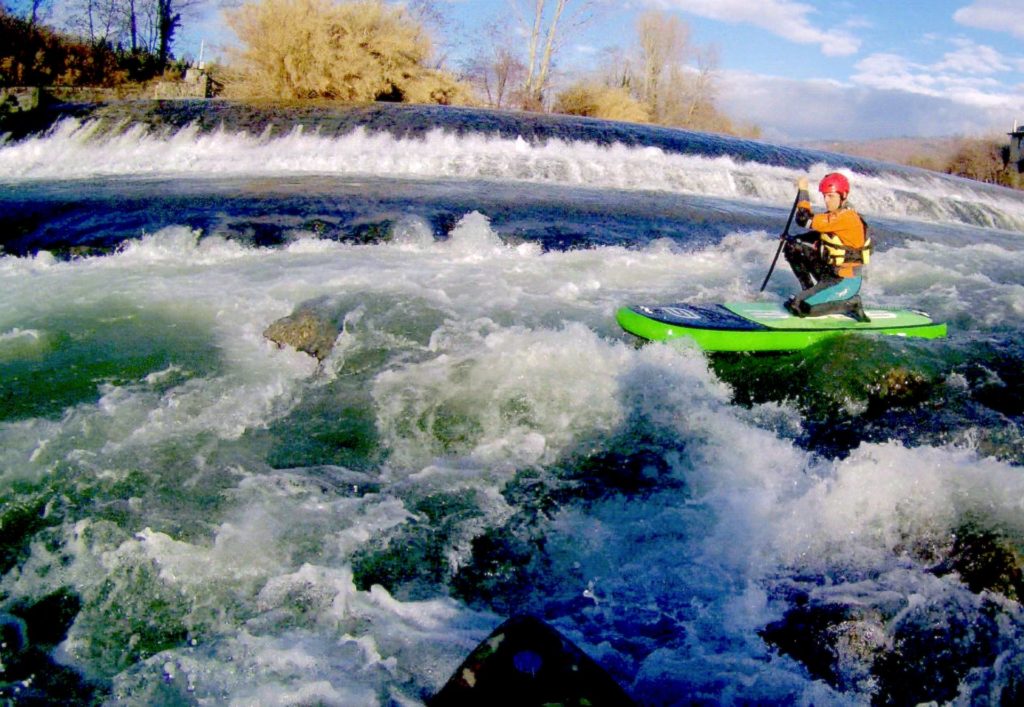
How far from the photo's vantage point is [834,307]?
6.13 meters

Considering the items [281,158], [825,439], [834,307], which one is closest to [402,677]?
[825,439]

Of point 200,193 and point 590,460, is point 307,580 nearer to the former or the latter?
point 590,460

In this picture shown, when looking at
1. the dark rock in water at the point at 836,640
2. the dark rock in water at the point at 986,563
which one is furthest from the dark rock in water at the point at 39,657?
the dark rock in water at the point at 986,563

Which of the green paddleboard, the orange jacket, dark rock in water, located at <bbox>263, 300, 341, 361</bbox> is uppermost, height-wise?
the orange jacket

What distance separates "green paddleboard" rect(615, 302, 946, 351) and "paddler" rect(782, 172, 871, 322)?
11 centimetres

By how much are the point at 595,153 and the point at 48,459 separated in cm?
1344

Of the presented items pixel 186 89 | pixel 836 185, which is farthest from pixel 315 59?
pixel 836 185

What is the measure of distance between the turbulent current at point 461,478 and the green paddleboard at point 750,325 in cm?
18

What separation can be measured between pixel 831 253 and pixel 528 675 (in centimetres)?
500

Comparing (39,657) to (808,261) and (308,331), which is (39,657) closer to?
(308,331)

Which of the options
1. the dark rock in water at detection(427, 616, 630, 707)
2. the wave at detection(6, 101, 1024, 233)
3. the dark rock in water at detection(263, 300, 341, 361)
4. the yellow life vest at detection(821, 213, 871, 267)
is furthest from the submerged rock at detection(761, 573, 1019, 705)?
the wave at detection(6, 101, 1024, 233)

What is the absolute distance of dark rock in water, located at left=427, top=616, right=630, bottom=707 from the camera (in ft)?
6.63

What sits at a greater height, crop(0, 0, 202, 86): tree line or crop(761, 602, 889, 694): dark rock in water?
crop(0, 0, 202, 86): tree line

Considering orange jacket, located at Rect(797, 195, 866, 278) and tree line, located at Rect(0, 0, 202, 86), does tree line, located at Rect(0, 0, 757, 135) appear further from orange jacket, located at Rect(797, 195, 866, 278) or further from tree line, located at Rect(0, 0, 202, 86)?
orange jacket, located at Rect(797, 195, 866, 278)
